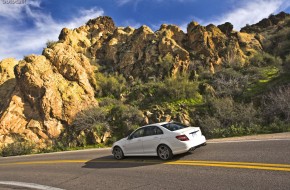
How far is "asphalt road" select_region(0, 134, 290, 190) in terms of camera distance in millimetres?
6199

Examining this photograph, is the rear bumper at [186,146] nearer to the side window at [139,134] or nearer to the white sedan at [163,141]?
the white sedan at [163,141]

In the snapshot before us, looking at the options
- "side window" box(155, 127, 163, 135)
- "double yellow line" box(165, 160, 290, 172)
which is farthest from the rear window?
"double yellow line" box(165, 160, 290, 172)

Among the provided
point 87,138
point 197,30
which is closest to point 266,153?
point 87,138

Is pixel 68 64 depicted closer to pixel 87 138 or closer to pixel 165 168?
pixel 87 138

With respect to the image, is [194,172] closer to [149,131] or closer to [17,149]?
[149,131]

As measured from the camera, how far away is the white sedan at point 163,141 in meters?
9.33

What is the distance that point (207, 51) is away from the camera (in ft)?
110

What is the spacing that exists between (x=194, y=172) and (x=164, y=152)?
7.75 feet

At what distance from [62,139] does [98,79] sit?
35.6 feet

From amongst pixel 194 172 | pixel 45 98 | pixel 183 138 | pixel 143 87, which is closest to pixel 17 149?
pixel 45 98

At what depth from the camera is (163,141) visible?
9719mm

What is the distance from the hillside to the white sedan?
22.0 ft

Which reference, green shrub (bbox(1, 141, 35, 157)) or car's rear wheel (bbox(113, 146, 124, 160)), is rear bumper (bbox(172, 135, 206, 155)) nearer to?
car's rear wheel (bbox(113, 146, 124, 160))

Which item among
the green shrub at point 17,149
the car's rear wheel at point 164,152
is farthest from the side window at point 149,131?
the green shrub at point 17,149
